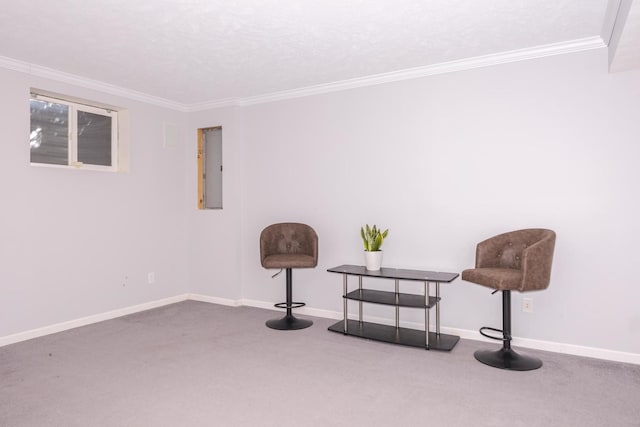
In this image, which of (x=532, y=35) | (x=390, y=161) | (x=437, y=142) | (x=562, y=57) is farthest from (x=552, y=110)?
(x=390, y=161)

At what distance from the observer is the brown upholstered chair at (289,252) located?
13.4 feet

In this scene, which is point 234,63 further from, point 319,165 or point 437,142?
point 437,142

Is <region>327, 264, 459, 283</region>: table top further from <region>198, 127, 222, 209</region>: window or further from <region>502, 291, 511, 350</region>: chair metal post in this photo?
<region>198, 127, 222, 209</region>: window

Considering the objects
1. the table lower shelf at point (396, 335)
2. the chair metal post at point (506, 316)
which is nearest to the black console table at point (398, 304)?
the table lower shelf at point (396, 335)

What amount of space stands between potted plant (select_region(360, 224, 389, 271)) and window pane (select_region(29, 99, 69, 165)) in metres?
3.21

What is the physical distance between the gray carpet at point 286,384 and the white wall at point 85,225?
19.2 inches

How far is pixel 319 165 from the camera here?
14.9 ft

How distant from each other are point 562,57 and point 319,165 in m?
2.48

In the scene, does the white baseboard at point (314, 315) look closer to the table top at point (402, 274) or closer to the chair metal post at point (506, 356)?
the chair metal post at point (506, 356)

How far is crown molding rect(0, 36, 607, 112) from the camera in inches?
133

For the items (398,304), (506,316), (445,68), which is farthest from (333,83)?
(506,316)

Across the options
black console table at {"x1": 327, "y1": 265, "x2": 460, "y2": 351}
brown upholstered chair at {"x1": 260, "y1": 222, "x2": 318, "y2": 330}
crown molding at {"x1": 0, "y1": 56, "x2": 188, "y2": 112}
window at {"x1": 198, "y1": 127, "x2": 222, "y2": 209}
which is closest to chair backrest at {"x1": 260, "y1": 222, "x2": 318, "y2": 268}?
brown upholstered chair at {"x1": 260, "y1": 222, "x2": 318, "y2": 330}

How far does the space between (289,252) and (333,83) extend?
192 centimetres

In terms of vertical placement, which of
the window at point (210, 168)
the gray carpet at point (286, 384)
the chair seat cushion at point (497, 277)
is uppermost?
the window at point (210, 168)
